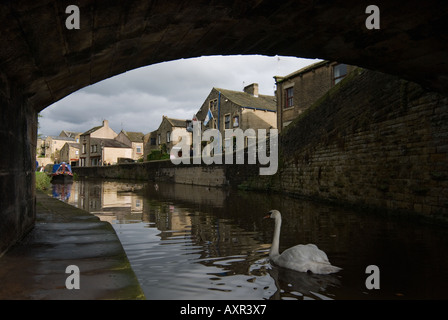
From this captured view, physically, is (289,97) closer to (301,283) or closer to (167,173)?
(167,173)

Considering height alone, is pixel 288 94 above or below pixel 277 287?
above

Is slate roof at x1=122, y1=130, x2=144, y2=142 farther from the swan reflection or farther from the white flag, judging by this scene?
the swan reflection

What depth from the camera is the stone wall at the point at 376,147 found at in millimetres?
8305

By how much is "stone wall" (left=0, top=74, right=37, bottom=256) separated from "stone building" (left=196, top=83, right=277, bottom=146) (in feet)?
87.3

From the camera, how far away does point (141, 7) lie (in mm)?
2879

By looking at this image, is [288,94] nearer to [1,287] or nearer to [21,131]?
[21,131]

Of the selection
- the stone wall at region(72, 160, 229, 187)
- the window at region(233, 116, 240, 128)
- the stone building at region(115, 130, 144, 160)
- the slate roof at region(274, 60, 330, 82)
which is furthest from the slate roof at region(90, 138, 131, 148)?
the slate roof at region(274, 60, 330, 82)

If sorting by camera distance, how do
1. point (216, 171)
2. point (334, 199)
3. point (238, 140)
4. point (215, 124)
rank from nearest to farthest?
point (334, 199) < point (216, 171) < point (238, 140) < point (215, 124)

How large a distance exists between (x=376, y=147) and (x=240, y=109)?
2129cm

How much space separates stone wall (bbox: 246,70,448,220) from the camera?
8.30 m

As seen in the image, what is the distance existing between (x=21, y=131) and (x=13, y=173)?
72cm

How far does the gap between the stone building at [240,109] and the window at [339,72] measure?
1217cm
